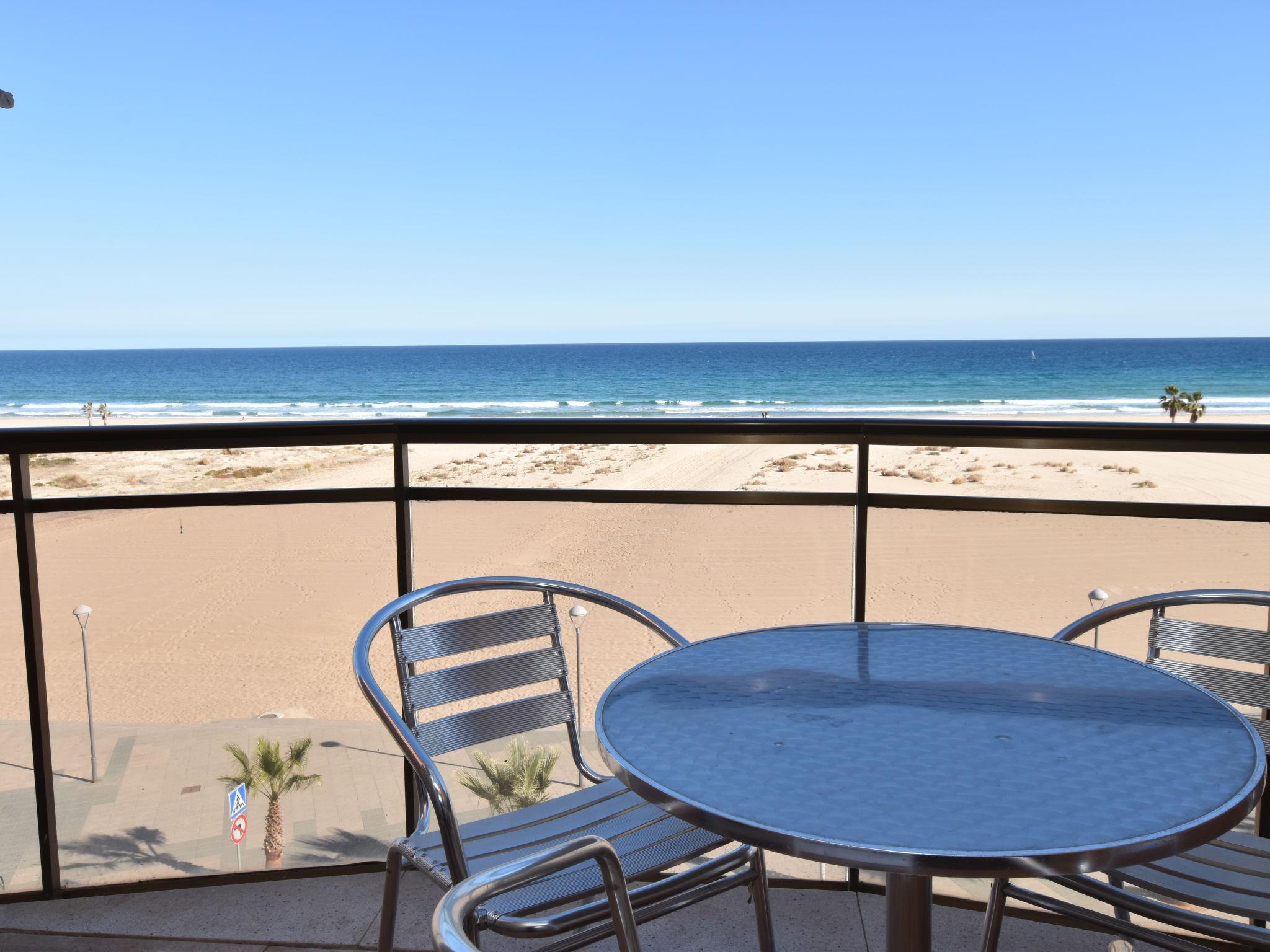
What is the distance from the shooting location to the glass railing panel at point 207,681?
7.74ft

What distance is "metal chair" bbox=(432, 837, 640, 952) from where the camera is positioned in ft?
2.29

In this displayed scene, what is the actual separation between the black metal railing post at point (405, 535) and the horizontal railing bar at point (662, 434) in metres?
0.07

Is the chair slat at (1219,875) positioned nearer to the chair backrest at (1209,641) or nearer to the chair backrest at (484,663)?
the chair backrest at (1209,641)

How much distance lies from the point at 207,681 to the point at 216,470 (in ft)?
51.4

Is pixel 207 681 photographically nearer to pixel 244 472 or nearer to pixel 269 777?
pixel 269 777

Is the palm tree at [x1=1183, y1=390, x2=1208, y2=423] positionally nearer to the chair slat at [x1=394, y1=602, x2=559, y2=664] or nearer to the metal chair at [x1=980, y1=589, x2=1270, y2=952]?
the metal chair at [x1=980, y1=589, x2=1270, y2=952]

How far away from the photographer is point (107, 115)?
110 ft

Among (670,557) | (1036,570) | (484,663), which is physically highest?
(484,663)

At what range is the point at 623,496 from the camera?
6.70ft

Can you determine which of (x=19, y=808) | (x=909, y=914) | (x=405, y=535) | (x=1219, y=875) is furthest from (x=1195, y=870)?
(x=19, y=808)

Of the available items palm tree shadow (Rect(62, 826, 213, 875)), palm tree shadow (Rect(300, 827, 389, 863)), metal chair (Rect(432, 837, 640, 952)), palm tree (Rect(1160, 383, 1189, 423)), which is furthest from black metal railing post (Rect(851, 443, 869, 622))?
palm tree (Rect(1160, 383, 1189, 423))

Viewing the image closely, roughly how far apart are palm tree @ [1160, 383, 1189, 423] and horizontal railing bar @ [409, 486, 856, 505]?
28.0 m

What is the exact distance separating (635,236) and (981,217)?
691 inches

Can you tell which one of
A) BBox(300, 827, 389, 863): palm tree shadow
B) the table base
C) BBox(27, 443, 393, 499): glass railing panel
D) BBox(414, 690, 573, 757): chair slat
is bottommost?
BBox(27, 443, 393, 499): glass railing panel
